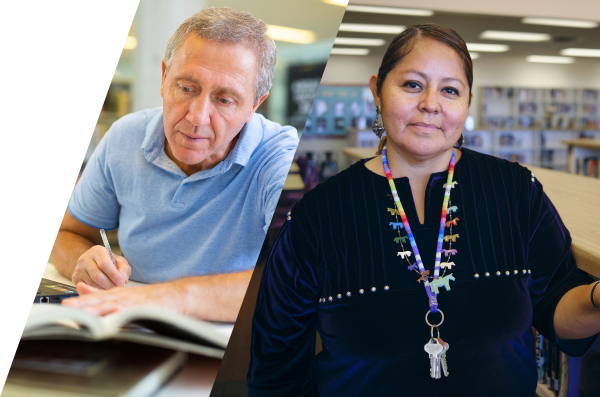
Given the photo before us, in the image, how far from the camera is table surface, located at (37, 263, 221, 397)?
36.6 inches

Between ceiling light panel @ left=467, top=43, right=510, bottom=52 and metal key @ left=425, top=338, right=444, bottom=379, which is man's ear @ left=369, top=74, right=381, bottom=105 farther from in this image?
metal key @ left=425, top=338, right=444, bottom=379

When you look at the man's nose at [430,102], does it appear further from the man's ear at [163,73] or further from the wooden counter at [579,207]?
the man's ear at [163,73]

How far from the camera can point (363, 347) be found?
101 centimetres

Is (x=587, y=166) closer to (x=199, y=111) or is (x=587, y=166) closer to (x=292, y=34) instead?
A: (x=292, y=34)

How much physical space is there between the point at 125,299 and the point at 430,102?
801mm

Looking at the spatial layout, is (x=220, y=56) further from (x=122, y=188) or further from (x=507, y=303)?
(x=507, y=303)

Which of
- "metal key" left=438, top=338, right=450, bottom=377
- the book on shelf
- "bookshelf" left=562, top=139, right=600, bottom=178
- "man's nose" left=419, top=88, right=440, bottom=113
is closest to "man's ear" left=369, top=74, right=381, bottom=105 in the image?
"man's nose" left=419, top=88, right=440, bottom=113

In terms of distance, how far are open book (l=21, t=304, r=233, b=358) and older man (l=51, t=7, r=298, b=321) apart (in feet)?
0.08

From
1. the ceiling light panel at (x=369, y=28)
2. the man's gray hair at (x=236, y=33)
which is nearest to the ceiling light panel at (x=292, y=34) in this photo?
the man's gray hair at (x=236, y=33)

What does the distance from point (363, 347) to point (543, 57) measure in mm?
1143

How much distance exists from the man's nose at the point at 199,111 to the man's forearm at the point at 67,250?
40cm

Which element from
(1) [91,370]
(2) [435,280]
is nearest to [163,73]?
(1) [91,370]

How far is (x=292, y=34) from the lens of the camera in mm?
995

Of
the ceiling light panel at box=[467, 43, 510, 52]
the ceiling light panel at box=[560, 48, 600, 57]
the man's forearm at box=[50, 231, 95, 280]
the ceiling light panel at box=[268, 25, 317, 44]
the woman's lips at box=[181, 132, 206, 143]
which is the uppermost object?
the ceiling light panel at box=[560, 48, 600, 57]
